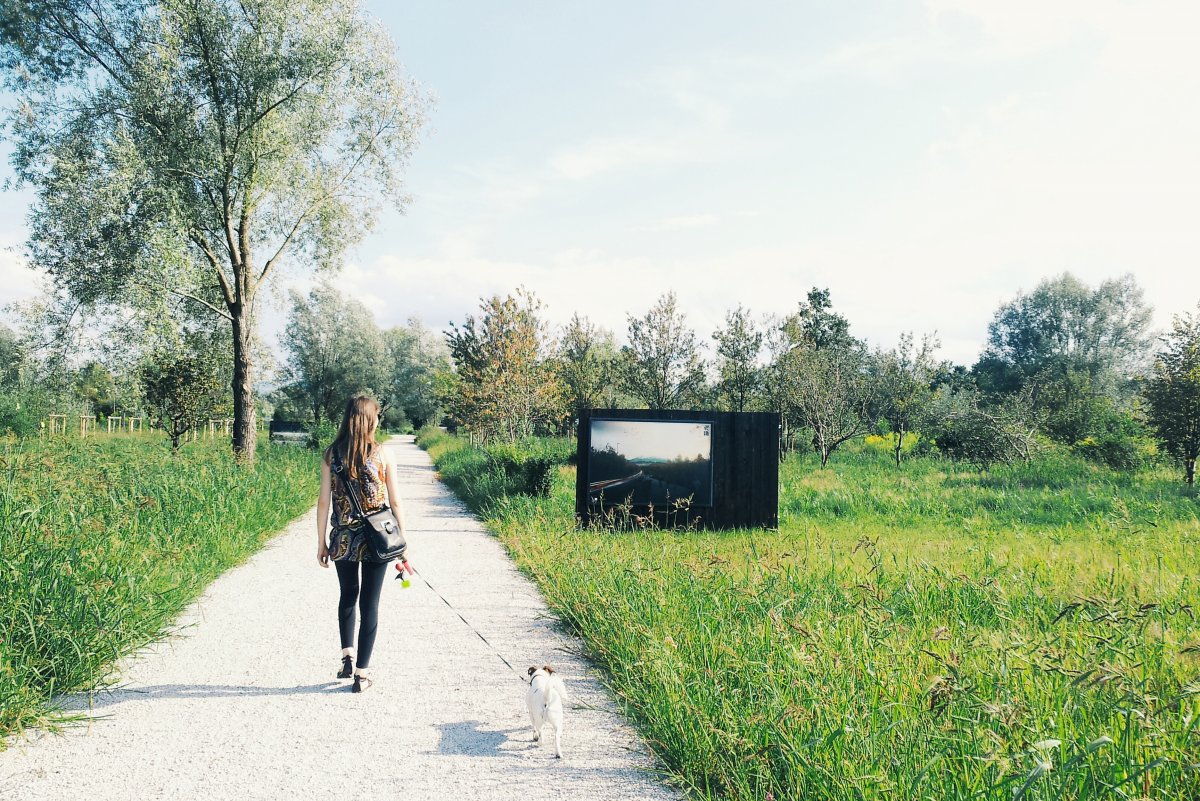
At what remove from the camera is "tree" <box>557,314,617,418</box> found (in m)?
31.4

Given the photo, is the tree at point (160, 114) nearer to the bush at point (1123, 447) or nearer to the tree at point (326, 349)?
the bush at point (1123, 447)

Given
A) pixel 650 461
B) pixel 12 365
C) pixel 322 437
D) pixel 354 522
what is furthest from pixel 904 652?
pixel 322 437

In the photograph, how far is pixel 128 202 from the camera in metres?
14.2

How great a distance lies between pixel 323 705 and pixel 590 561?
3.03m

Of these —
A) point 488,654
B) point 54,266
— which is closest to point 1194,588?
point 488,654

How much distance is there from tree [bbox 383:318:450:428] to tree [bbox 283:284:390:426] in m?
13.8

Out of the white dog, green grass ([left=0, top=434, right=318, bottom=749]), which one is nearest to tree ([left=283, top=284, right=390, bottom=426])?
green grass ([left=0, top=434, right=318, bottom=749])

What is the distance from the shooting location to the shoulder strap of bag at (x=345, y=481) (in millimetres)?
4551

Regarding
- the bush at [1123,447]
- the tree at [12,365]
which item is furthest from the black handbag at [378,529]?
the bush at [1123,447]

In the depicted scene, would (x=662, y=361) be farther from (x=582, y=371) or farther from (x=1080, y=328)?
(x=1080, y=328)

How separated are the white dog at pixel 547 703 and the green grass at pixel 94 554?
2.49 meters

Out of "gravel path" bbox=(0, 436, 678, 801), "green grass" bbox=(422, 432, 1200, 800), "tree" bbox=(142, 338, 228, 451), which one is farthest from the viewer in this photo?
"tree" bbox=(142, 338, 228, 451)

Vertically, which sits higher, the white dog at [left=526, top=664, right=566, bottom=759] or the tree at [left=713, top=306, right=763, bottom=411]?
the tree at [left=713, top=306, right=763, bottom=411]

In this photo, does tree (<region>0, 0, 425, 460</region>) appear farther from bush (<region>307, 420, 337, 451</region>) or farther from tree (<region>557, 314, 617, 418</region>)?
tree (<region>557, 314, 617, 418</region>)
